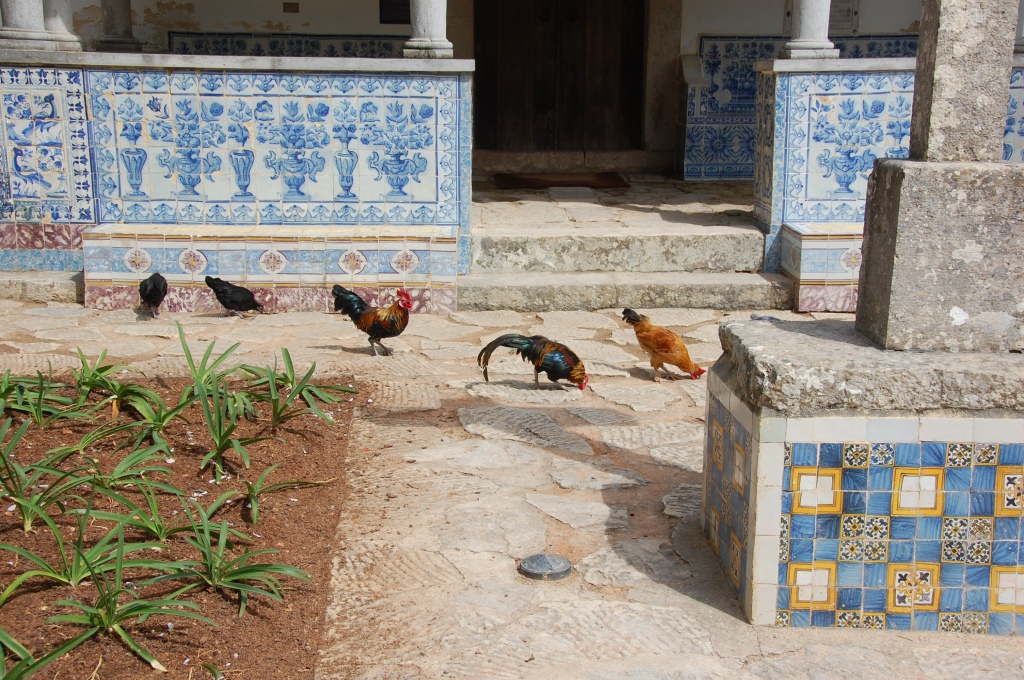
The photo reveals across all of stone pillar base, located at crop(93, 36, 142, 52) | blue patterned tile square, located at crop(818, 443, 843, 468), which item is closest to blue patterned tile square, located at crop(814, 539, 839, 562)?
blue patterned tile square, located at crop(818, 443, 843, 468)

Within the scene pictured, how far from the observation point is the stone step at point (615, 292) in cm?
741

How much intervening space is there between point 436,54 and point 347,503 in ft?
13.6

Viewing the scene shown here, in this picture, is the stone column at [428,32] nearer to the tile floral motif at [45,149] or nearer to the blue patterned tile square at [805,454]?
the tile floral motif at [45,149]

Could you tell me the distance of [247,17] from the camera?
422 inches

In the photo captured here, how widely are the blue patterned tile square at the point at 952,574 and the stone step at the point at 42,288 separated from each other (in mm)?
5989

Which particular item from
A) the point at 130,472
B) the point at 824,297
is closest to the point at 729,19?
the point at 824,297

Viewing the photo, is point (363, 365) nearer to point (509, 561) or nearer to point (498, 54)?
point (509, 561)

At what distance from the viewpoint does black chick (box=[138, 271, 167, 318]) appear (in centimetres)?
685

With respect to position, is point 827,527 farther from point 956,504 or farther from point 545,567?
point 545,567

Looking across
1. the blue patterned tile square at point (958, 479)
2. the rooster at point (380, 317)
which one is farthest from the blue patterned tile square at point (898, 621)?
the rooster at point (380, 317)

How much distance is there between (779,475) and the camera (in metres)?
3.28

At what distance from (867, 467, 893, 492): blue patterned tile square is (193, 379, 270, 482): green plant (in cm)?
231

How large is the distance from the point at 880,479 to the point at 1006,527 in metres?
0.42

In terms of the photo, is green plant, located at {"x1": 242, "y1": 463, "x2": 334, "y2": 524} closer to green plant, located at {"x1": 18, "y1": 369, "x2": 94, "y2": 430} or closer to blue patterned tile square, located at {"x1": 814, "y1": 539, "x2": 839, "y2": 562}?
green plant, located at {"x1": 18, "y1": 369, "x2": 94, "y2": 430}
